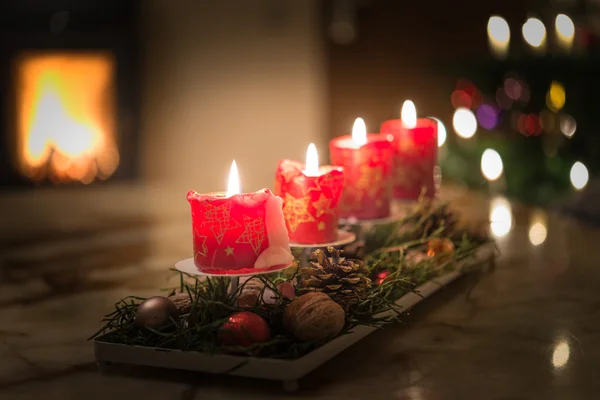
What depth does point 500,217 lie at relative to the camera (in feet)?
6.23

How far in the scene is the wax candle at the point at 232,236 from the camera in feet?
3.01

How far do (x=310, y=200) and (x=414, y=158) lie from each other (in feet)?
1.22

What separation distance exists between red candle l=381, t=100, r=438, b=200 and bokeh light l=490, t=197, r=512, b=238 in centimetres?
25

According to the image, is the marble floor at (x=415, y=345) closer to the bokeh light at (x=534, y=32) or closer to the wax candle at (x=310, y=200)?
the wax candle at (x=310, y=200)

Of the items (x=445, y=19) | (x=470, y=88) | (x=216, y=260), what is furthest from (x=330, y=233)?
(x=445, y=19)

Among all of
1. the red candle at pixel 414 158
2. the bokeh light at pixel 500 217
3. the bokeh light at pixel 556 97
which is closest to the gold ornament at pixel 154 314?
the red candle at pixel 414 158

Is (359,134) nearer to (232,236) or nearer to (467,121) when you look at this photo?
(232,236)

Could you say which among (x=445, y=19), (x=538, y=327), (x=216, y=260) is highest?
(x=445, y=19)

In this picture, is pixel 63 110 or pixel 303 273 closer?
pixel 303 273

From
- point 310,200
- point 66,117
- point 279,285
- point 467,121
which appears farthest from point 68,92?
point 279,285

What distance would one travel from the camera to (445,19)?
3.74 meters

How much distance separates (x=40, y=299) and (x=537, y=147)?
1.83 m

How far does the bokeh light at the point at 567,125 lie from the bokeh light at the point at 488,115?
25 cm

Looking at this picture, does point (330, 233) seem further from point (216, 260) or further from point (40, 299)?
point (40, 299)
